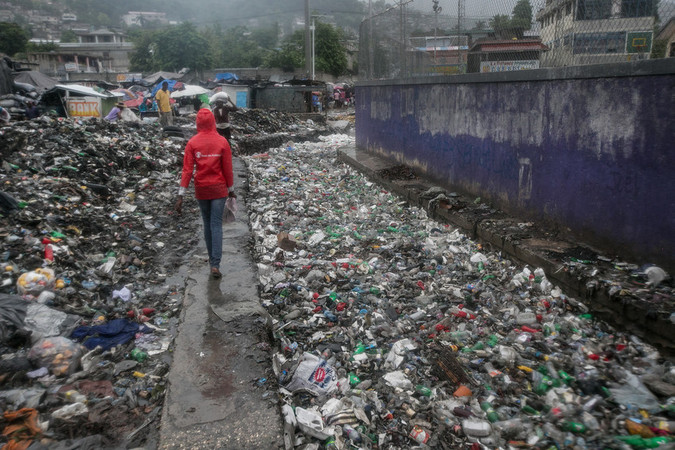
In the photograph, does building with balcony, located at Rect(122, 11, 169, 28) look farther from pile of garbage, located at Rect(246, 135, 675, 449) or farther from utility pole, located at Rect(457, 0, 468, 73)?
pile of garbage, located at Rect(246, 135, 675, 449)

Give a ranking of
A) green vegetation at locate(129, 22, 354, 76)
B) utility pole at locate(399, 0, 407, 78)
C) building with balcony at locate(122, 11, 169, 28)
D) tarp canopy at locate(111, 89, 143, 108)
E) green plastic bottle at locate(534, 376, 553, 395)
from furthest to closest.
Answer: building with balcony at locate(122, 11, 169, 28) → green vegetation at locate(129, 22, 354, 76) → tarp canopy at locate(111, 89, 143, 108) → utility pole at locate(399, 0, 407, 78) → green plastic bottle at locate(534, 376, 553, 395)

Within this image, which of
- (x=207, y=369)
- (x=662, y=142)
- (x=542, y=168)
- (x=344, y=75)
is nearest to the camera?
(x=207, y=369)

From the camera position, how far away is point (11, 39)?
157ft

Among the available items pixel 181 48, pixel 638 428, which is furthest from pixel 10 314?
pixel 181 48

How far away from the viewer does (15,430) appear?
2.66m

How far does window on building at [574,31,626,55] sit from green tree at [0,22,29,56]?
192ft

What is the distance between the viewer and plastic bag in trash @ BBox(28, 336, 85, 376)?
324cm

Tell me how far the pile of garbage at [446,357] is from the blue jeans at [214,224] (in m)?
0.58

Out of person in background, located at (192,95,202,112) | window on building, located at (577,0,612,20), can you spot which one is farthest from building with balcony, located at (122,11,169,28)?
window on building, located at (577,0,612,20)

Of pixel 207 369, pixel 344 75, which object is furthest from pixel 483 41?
pixel 344 75

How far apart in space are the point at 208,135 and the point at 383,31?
6.93m

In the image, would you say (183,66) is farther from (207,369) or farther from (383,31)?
(207,369)

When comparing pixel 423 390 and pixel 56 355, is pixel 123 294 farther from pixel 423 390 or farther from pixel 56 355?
pixel 423 390

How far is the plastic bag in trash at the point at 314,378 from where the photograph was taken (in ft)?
10.2
